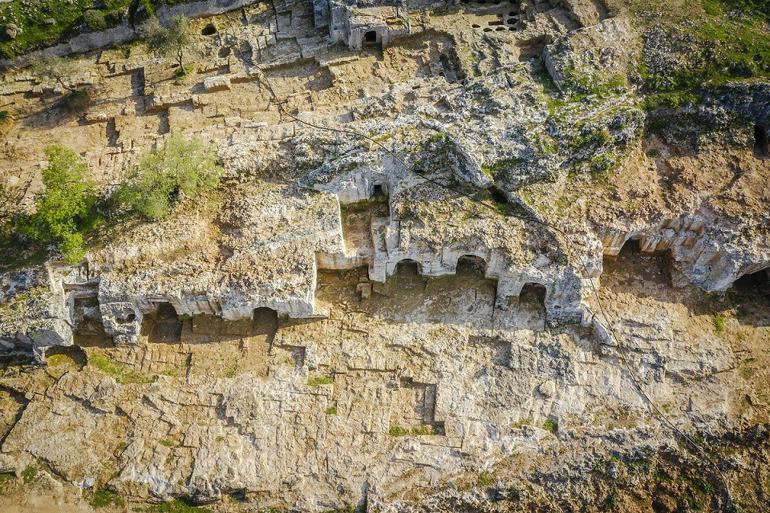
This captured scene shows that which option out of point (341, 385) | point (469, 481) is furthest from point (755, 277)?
point (341, 385)

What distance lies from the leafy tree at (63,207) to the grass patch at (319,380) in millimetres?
7602

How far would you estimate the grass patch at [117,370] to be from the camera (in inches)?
637

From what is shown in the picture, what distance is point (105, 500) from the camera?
1495 centimetres

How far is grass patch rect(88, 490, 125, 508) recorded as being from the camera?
14.9m

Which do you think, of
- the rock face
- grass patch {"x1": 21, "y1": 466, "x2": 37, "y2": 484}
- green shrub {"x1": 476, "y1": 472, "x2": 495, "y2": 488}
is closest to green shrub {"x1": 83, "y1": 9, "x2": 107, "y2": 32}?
the rock face

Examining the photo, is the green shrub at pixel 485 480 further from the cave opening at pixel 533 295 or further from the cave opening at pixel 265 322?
the cave opening at pixel 265 322

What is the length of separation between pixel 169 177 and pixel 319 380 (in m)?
7.46

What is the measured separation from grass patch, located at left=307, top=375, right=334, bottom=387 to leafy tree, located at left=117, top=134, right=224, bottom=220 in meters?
6.60

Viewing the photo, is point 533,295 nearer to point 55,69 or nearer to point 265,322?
point 265,322

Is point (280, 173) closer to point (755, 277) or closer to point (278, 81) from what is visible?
point (278, 81)

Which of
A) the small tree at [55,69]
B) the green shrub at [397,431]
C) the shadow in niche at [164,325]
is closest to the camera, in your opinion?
the green shrub at [397,431]

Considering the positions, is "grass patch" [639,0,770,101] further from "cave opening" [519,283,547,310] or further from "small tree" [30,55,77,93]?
A: "small tree" [30,55,77,93]

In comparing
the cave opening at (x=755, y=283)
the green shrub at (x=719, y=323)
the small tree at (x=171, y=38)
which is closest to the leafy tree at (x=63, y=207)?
the small tree at (x=171, y=38)

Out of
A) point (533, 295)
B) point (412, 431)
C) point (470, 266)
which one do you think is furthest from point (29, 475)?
point (533, 295)
